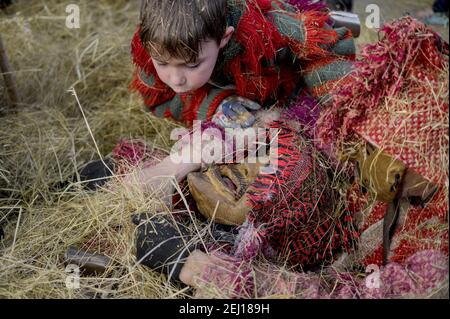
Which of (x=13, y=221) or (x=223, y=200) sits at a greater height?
(x=223, y=200)

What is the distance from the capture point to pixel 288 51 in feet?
6.45

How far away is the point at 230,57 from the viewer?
186cm

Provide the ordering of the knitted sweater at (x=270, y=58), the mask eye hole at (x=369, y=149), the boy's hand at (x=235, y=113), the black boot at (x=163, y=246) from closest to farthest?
the mask eye hole at (x=369, y=149) < the black boot at (x=163, y=246) < the knitted sweater at (x=270, y=58) < the boy's hand at (x=235, y=113)

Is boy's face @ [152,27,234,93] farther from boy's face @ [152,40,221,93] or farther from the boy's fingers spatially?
the boy's fingers

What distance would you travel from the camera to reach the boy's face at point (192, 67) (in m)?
1.72

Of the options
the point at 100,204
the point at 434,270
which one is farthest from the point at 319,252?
the point at 100,204

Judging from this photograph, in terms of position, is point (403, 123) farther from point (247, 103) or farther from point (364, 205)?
point (247, 103)

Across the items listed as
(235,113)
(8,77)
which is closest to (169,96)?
(235,113)

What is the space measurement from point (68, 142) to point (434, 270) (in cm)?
148

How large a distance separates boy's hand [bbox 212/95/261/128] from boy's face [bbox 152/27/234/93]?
0.20m

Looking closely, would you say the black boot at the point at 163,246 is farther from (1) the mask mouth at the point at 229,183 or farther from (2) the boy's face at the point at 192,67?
(2) the boy's face at the point at 192,67

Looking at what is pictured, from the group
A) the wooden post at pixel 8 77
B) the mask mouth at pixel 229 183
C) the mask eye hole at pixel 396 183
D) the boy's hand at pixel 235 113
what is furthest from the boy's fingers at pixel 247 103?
the wooden post at pixel 8 77

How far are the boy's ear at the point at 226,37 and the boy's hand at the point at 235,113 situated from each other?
238 mm
